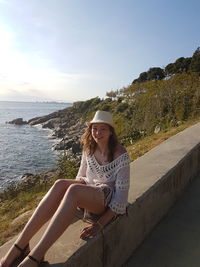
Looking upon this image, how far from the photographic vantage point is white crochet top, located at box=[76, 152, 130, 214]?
277 cm

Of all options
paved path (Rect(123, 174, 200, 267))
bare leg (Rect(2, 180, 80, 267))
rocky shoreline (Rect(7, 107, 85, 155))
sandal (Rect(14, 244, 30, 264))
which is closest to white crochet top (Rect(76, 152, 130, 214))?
bare leg (Rect(2, 180, 80, 267))

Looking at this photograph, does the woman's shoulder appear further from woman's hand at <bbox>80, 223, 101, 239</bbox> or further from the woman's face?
woman's hand at <bbox>80, 223, 101, 239</bbox>

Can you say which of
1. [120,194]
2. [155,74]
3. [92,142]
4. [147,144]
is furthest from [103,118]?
[155,74]

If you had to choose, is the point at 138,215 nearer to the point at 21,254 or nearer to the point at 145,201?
the point at 145,201

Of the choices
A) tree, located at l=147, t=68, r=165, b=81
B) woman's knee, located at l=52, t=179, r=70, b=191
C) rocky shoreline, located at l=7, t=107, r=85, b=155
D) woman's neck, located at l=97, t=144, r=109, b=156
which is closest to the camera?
woman's knee, located at l=52, t=179, r=70, b=191

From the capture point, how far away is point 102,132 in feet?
9.91

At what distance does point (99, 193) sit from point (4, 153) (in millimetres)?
25610

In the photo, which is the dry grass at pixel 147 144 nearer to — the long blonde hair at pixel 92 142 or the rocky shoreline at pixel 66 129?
the long blonde hair at pixel 92 142

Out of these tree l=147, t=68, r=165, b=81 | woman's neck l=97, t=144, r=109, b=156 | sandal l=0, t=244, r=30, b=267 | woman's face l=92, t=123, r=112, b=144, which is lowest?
sandal l=0, t=244, r=30, b=267

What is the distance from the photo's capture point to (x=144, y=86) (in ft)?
85.0

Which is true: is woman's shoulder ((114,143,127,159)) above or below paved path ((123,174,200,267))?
above

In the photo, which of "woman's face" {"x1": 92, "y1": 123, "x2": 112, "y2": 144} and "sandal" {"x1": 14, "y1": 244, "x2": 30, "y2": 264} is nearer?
"sandal" {"x1": 14, "y1": 244, "x2": 30, "y2": 264}

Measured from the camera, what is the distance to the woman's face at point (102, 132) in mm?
3018

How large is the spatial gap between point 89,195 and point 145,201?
3.11 ft
